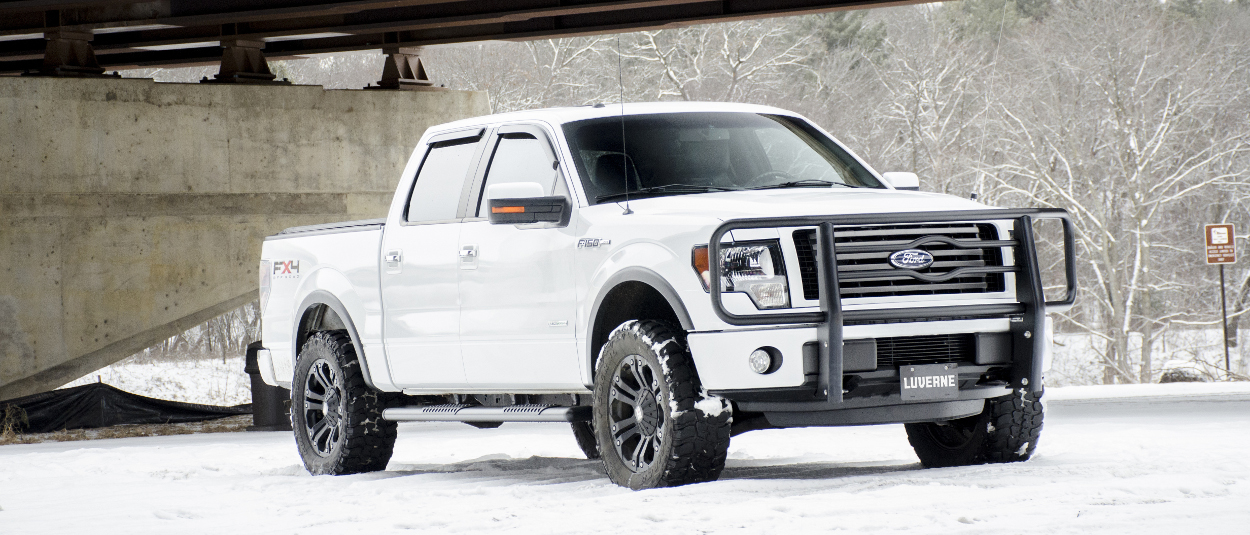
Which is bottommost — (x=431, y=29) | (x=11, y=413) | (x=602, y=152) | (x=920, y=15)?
(x=11, y=413)

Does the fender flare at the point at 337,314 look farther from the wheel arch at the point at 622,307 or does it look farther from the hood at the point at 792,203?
the hood at the point at 792,203

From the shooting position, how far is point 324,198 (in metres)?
21.0

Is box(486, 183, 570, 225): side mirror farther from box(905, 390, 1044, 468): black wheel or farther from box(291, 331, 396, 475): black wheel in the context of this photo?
box(905, 390, 1044, 468): black wheel

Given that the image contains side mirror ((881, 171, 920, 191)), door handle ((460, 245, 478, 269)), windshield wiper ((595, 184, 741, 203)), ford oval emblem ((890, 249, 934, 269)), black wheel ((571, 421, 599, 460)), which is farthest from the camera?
black wheel ((571, 421, 599, 460))

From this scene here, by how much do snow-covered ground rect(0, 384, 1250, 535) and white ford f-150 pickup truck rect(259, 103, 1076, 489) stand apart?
0.37 m

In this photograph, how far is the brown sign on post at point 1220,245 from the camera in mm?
28625

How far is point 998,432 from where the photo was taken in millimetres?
8062

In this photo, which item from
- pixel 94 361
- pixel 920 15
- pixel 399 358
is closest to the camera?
pixel 399 358

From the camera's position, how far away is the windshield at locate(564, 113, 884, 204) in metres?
8.07

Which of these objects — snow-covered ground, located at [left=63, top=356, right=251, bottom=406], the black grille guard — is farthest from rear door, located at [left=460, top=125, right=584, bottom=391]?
snow-covered ground, located at [left=63, top=356, right=251, bottom=406]

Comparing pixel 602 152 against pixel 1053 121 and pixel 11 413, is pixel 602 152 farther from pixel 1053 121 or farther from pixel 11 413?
pixel 1053 121

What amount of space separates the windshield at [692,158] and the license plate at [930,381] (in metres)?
1.43

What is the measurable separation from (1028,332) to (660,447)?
5.98ft

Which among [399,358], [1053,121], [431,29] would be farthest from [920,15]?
[399,358]
